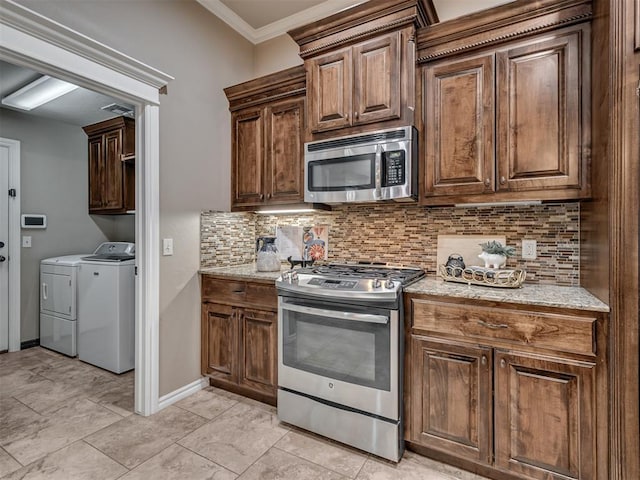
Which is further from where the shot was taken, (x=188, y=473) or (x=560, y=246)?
(x=560, y=246)

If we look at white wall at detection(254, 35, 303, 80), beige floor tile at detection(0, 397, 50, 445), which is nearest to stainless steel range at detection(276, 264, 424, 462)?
beige floor tile at detection(0, 397, 50, 445)

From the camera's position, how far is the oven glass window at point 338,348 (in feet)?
5.91

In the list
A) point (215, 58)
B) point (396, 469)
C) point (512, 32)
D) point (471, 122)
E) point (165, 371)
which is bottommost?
point (396, 469)

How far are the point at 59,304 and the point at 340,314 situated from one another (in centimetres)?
325

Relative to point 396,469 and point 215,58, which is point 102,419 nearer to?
point 396,469

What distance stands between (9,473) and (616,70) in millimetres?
3388

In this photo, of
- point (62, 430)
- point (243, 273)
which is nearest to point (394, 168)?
point (243, 273)

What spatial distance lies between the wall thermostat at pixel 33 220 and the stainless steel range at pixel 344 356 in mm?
3374

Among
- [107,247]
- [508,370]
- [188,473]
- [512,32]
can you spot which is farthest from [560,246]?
[107,247]

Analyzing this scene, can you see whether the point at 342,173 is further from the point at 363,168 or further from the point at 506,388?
the point at 506,388

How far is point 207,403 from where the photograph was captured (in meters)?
2.41

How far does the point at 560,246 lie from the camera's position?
6.44 ft

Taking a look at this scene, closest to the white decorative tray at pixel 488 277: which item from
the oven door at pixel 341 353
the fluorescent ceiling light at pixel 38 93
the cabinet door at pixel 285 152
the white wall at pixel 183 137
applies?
the oven door at pixel 341 353

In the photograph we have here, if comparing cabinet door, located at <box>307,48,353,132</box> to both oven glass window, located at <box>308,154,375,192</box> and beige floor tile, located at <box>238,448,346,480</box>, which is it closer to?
oven glass window, located at <box>308,154,375,192</box>
